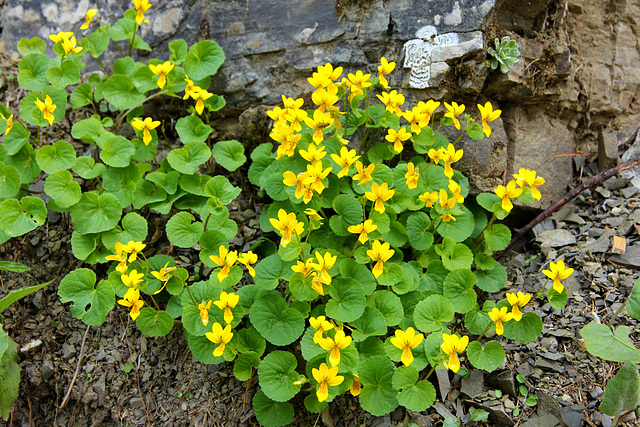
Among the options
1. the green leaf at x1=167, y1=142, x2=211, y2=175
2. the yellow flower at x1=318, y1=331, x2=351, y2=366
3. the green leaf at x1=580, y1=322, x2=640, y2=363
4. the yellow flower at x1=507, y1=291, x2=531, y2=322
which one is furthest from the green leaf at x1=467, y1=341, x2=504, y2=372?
the green leaf at x1=167, y1=142, x2=211, y2=175

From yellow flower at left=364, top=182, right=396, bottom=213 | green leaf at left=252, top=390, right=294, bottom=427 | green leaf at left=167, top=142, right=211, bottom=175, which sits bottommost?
green leaf at left=252, top=390, right=294, bottom=427

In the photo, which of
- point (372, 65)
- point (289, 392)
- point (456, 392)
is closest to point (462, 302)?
point (456, 392)

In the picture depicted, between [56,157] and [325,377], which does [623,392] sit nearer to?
[325,377]

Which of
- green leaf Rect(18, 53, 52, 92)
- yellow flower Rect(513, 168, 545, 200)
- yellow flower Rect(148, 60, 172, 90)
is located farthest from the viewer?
green leaf Rect(18, 53, 52, 92)

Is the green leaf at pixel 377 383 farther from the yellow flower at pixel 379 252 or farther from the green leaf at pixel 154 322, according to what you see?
the green leaf at pixel 154 322

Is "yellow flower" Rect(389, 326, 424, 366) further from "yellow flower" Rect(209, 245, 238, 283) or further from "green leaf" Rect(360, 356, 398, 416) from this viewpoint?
"yellow flower" Rect(209, 245, 238, 283)

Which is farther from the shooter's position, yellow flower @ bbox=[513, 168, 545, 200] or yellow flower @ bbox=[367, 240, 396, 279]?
yellow flower @ bbox=[513, 168, 545, 200]
